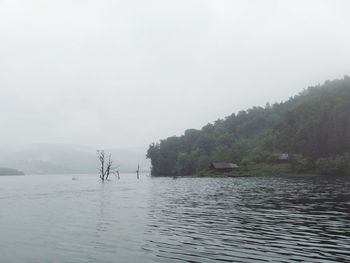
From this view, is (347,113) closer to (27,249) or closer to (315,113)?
(315,113)

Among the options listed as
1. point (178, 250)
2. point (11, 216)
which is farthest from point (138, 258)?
point (11, 216)

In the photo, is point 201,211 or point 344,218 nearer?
point 344,218

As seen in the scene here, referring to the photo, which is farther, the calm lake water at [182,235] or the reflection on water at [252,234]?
the calm lake water at [182,235]

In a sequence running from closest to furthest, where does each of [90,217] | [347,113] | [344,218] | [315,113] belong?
[344,218] < [90,217] < [347,113] < [315,113]

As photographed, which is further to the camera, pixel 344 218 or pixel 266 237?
pixel 344 218

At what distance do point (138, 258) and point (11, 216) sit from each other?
3404 centimetres

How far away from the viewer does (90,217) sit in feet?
171

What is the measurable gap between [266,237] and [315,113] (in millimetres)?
173636

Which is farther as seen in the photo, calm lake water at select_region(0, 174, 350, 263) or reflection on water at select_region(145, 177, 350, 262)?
calm lake water at select_region(0, 174, 350, 263)

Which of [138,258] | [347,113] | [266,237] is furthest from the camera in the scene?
[347,113]

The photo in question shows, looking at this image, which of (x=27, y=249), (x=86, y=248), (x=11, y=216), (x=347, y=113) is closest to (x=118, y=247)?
(x=86, y=248)

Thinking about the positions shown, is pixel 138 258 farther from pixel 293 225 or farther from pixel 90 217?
pixel 90 217

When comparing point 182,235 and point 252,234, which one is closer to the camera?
point 252,234

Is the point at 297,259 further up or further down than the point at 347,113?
further down
